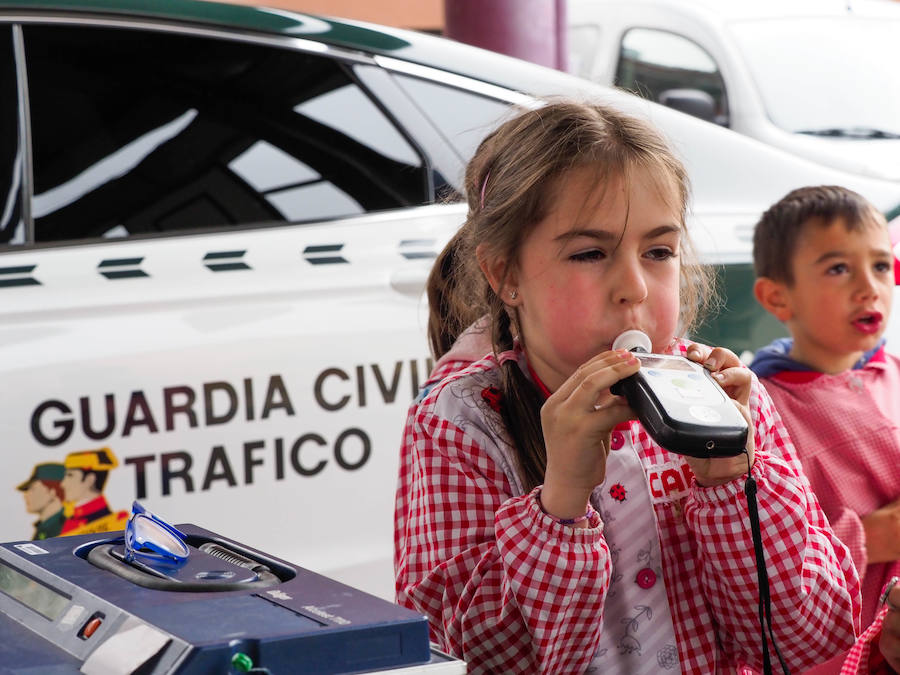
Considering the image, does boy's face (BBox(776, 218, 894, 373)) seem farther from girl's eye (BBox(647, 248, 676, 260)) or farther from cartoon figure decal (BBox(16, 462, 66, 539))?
cartoon figure decal (BBox(16, 462, 66, 539))

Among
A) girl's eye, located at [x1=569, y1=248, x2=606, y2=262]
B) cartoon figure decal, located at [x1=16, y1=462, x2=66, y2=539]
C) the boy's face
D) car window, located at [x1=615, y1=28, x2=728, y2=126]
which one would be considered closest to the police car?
cartoon figure decal, located at [x1=16, y1=462, x2=66, y2=539]

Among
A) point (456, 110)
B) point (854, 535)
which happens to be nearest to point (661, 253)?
point (854, 535)

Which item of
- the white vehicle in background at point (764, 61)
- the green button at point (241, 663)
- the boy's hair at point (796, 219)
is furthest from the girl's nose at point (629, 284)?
the white vehicle in background at point (764, 61)

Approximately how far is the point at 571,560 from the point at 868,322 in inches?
51.5

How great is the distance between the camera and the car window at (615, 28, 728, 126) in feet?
19.0

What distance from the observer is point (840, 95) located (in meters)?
5.17

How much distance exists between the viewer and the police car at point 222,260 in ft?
8.55

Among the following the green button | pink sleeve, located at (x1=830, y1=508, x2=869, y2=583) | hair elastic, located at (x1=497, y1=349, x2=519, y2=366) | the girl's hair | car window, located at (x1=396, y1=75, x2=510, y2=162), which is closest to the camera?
the green button

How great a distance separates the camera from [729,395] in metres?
1.52

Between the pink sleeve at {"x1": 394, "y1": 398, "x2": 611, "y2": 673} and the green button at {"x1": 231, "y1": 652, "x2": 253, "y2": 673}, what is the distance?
47cm

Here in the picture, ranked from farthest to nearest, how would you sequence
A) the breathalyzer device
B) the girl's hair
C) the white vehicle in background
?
1. the white vehicle in background
2. the girl's hair
3. the breathalyzer device

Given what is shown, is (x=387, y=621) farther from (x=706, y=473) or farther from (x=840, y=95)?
(x=840, y=95)

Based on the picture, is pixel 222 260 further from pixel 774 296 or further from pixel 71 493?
pixel 774 296

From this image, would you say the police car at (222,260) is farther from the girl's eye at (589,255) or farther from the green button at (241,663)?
the green button at (241,663)
